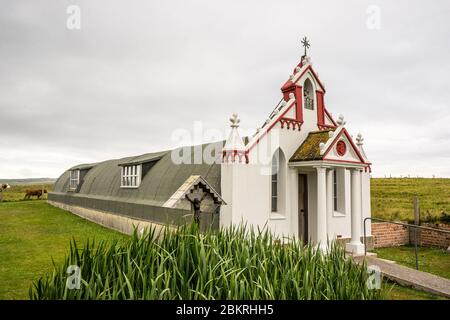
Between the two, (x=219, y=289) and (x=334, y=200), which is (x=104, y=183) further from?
(x=219, y=289)

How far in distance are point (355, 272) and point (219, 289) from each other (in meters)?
3.11

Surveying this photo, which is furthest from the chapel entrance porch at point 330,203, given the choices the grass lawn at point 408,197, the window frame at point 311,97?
the grass lawn at point 408,197

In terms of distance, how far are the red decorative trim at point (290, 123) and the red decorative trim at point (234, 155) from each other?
7.65 feet

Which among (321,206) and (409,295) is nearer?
(409,295)

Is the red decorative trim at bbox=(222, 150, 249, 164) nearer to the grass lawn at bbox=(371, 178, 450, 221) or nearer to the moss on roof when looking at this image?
the moss on roof

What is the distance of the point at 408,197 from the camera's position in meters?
28.8

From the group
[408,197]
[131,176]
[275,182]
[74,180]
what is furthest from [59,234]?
[408,197]

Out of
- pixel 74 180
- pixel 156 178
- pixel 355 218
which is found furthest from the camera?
pixel 74 180

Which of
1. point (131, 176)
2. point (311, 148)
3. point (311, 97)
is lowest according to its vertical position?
point (131, 176)

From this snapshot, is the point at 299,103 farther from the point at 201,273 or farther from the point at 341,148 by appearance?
the point at 201,273

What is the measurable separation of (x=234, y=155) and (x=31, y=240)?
35.3 feet
